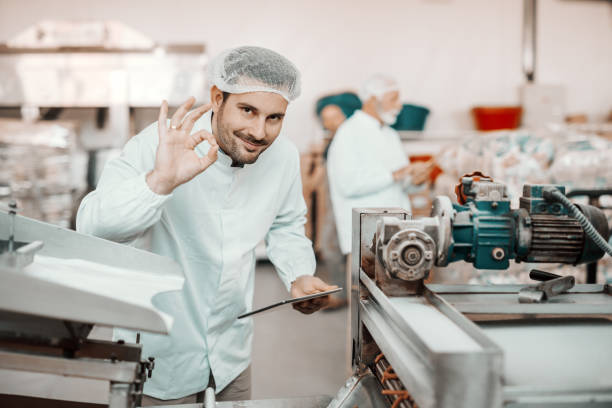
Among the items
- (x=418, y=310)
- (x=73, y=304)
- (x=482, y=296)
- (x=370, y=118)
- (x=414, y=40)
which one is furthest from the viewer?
(x=414, y=40)

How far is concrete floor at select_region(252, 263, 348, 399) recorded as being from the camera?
2.75 meters

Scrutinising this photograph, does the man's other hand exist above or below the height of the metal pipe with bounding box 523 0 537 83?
below

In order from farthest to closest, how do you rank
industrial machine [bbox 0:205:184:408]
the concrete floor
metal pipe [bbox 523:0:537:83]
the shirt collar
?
metal pipe [bbox 523:0:537:83] → the shirt collar → the concrete floor → industrial machine [bbox 0:205:184:408]

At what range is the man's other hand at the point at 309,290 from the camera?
1.28 metres

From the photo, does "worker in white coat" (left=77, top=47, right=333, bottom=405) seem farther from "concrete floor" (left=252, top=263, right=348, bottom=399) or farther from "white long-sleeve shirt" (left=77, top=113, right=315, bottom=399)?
"concrete floor" (left=252, top=263, right=348, bottom=399)

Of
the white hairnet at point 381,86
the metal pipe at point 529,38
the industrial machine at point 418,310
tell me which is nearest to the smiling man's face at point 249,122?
the industrial machine at point 418,310

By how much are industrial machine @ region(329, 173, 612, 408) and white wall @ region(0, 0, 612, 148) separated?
180 inches

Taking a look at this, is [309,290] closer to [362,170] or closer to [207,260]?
[207,260]

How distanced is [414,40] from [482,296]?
4977mm

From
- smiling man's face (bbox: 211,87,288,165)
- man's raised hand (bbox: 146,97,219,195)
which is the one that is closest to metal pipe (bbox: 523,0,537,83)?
smiling man's face (bbox: 211,87,288,165)

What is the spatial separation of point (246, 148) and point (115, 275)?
0.54 m

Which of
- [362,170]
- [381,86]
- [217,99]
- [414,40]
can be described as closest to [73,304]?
[217,99]

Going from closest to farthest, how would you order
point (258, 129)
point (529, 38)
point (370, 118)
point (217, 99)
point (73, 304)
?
point (73, 304) < point (258, 129) < point (217, 99) < point (370, 118) < point (529, 38)

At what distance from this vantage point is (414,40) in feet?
18.2
